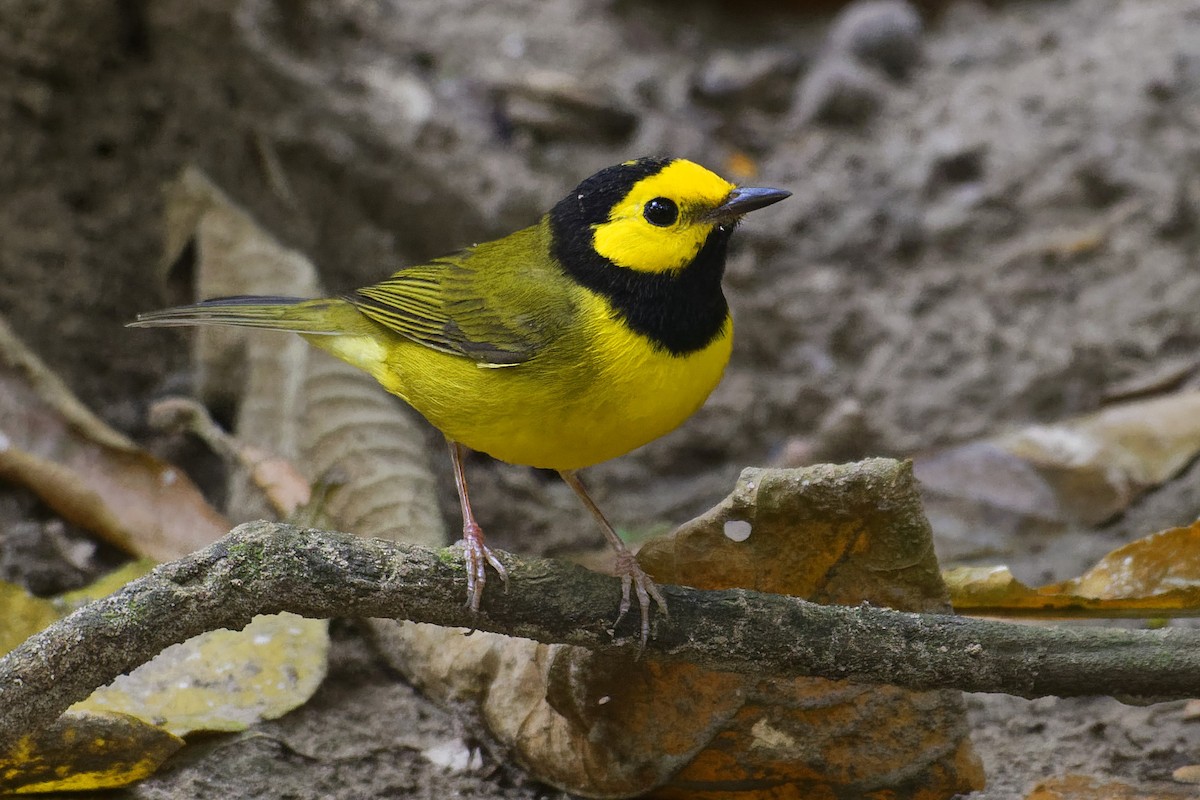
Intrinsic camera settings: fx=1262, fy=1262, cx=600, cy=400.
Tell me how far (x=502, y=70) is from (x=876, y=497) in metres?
4.25

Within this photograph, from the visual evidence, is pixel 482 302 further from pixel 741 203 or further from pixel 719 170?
pixel 719 170

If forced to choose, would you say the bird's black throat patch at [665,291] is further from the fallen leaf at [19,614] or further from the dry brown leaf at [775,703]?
the fallen leaf at [19,614]

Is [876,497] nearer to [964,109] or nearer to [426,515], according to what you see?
[426,515]

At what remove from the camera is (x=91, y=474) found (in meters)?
3.78

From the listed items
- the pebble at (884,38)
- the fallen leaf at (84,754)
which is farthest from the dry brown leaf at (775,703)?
the pebble at (884,38)

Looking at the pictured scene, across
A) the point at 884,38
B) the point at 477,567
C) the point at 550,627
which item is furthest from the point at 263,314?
the point at 884,38

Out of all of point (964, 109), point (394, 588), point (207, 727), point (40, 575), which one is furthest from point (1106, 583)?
point (964, 109)

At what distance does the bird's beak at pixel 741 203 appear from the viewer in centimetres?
331

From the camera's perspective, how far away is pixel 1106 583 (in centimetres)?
297

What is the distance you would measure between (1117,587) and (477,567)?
1505mm

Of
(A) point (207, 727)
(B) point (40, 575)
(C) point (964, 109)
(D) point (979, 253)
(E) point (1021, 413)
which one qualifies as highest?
(C) point (964, 109)

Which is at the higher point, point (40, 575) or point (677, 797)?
point (40, 575)

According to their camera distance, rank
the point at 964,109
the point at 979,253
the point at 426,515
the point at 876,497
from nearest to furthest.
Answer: the point at 876,497, the point at 426,515, the point at 979,253, the point at 964,109

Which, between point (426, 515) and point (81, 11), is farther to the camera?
point (81, 11)
